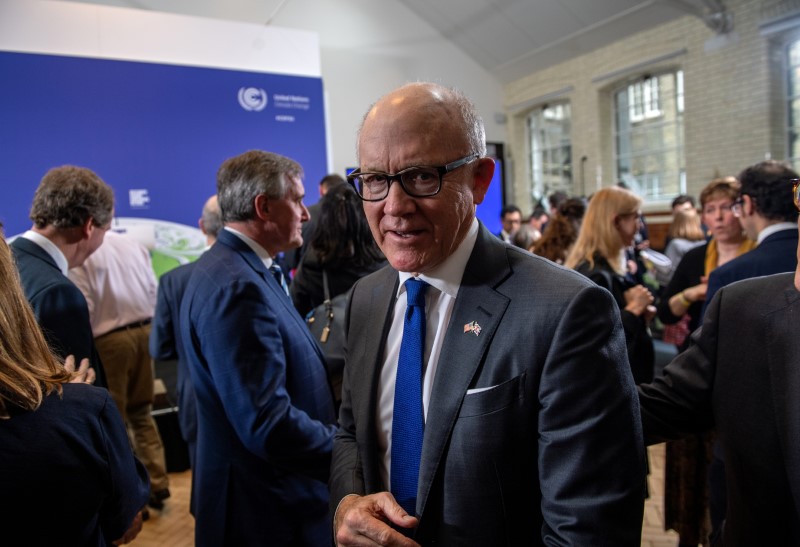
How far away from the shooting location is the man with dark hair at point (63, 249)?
1.98 metres

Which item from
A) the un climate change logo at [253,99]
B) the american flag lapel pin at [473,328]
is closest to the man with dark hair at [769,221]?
the american flag lapel pin at [473,328]

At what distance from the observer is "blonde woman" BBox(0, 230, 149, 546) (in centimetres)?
102

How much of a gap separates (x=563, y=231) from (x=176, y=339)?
2281 millimetres

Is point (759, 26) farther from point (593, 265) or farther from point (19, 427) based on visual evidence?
point (19, 427)

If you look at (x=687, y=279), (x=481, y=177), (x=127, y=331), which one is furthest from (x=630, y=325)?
(x=127, y=331)

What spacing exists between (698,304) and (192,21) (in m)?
5.48

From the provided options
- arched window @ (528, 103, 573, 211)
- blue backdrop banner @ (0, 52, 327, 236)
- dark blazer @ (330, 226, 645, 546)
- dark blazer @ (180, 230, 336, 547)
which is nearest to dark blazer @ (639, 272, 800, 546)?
dark blazer @ (330, 226, 645, 546)

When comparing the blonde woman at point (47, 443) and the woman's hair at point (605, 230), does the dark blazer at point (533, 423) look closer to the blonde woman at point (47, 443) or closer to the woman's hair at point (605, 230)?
the blonde woman at point (47, 443)

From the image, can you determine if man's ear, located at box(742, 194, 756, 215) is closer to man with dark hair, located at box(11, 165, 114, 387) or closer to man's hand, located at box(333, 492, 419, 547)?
man's hand, located at box(333, 492, 419, 547)

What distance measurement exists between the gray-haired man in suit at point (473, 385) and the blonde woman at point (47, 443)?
516 millimetres

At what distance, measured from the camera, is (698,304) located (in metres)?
3.10

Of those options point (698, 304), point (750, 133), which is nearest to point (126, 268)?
point (698, 304)

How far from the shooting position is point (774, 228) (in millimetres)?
2246

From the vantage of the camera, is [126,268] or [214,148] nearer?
[126,268]
